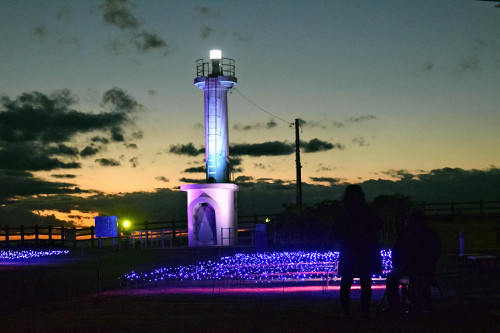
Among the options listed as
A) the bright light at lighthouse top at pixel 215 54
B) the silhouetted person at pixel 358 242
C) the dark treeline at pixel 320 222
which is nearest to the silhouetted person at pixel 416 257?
the silhouetted person at pixel 358 242

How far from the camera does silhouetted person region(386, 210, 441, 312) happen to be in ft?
31.6

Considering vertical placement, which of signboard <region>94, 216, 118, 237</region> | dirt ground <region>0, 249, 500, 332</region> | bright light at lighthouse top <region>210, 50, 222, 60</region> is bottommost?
dirt ground <region>0, 249, 500, 332</region>

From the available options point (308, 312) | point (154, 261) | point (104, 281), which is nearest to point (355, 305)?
point (308, 312)

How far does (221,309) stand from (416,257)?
2729 mm

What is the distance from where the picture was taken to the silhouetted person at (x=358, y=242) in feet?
29.9

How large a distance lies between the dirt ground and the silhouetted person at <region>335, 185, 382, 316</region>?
45 centimetres

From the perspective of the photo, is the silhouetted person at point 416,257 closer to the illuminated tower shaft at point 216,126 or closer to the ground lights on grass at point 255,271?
the ground lights on grass at point 255,271

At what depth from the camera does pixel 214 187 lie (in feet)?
109

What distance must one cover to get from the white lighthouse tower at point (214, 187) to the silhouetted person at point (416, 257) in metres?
23.4

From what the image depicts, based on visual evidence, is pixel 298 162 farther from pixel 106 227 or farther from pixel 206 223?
pixel 106 227

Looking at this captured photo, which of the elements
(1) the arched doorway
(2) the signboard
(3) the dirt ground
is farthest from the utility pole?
(3) the dirt ground

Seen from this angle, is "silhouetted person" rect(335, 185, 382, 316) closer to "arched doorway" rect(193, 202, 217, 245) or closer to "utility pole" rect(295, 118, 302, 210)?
"arched doorway" rect(193, 202, 217, 245)

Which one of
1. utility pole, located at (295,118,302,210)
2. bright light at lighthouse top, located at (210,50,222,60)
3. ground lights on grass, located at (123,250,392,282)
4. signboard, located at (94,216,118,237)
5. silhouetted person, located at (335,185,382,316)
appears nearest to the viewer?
silhouetted person, located at (335,185,382,316)

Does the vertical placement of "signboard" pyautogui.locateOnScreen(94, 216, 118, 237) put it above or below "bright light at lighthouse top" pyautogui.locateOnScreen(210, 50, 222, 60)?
below
